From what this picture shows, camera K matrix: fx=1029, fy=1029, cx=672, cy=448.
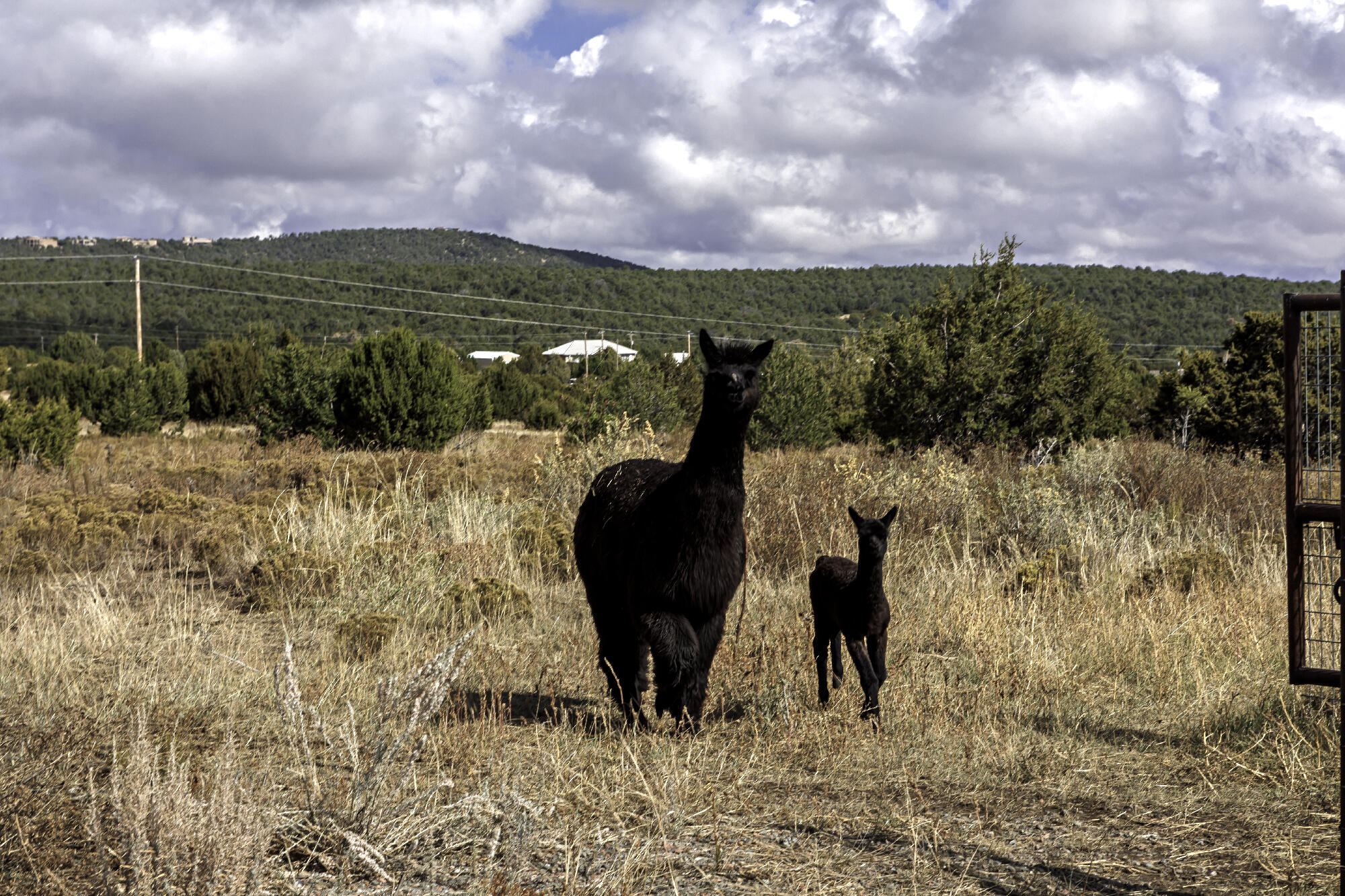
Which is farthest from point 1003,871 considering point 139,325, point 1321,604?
point 139,325

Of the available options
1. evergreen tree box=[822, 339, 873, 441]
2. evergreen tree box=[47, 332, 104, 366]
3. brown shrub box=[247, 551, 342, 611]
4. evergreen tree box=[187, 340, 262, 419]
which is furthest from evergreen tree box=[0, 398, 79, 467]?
evergreen tree box=[47, 332, 104, 366]

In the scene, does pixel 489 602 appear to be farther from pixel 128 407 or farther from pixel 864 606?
pixel 128 407

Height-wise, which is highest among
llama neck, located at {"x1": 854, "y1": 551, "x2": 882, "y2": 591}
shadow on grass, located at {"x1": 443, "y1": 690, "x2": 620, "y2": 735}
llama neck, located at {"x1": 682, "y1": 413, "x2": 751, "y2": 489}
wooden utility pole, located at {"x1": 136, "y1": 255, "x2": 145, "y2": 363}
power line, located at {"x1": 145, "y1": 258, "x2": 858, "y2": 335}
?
power line, located at {"x1": 145, "y1": 258, "x2": 858, "y2": 335}

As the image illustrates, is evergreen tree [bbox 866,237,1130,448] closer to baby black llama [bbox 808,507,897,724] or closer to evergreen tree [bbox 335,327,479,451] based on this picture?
baby black llama [bbox 808,507,897,724]

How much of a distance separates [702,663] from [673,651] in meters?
0.23

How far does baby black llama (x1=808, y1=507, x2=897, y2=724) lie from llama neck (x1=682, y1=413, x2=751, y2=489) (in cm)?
98

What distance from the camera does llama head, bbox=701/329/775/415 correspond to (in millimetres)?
4367

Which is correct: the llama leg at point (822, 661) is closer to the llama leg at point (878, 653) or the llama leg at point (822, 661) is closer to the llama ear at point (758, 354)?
the llama leg at point (878, 653)

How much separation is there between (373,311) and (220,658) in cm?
7617

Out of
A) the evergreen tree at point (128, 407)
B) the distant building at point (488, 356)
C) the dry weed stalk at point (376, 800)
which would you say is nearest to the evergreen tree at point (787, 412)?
the evergreen tree at point (128, 407)

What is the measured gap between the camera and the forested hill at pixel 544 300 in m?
69.9

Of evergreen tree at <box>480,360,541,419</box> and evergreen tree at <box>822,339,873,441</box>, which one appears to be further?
evergreen tree at <box>480,360,541,419</box>

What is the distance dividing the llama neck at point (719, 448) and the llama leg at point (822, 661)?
1505 mm

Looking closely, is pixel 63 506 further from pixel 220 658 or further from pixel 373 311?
pixel 373 311
